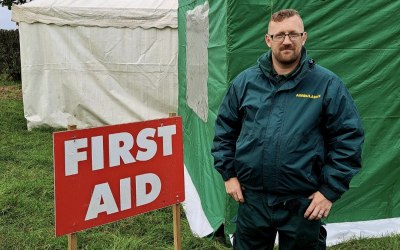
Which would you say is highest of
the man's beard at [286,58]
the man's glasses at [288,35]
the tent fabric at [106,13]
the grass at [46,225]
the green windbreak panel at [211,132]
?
the tent fabric at [106,13]

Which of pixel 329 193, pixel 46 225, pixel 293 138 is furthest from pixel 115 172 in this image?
pixel 46 225

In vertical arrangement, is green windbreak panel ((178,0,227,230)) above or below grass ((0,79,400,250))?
above

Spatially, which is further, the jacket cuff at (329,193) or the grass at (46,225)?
the grass at (46,225)

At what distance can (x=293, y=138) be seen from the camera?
7.08ft

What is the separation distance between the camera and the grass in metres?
3.74

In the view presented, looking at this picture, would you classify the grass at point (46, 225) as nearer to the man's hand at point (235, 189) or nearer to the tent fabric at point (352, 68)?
the tent fabric at point (352, 68)

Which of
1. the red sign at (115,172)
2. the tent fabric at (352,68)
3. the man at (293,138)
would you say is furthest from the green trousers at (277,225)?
the tent fabric at (352,68)

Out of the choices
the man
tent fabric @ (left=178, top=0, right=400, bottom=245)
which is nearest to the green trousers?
the man

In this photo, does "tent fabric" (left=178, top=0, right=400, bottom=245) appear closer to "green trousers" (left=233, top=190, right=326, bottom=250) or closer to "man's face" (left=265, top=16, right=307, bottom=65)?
"green trousers" (left=233, top=190, right=326, bottom=250)

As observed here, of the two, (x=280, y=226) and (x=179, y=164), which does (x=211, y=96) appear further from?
(x=280, y=226)

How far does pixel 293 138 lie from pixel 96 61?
660cm

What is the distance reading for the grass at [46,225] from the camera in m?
3.74

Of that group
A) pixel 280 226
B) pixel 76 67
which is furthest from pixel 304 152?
pixel 76 67

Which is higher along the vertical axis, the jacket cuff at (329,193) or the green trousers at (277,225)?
the jacket cuff at (329,193)
